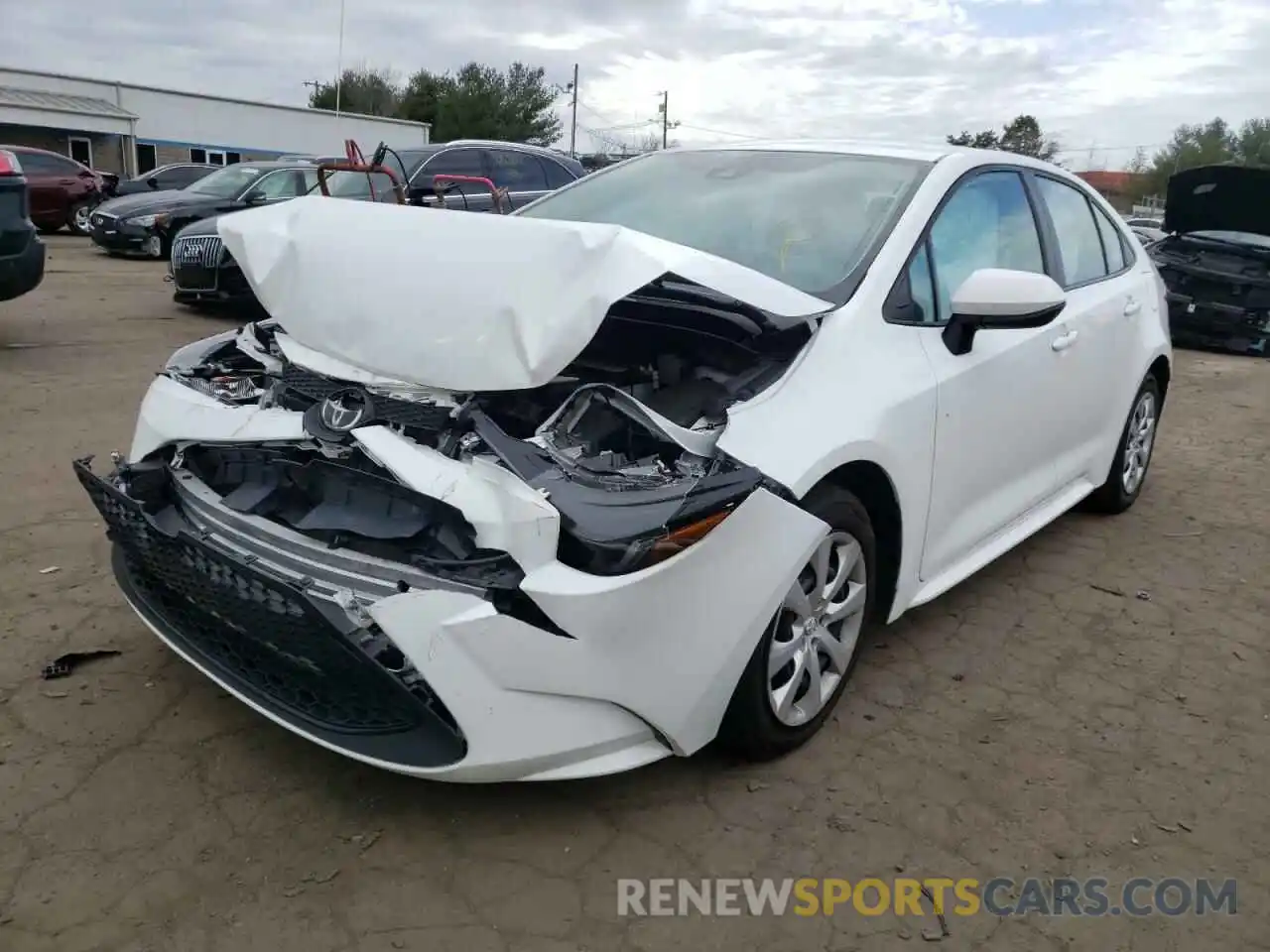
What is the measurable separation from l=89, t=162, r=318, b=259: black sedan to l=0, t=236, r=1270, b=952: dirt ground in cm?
898

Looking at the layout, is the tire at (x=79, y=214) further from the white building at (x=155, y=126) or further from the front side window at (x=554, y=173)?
the white building at (x=155, y=126)

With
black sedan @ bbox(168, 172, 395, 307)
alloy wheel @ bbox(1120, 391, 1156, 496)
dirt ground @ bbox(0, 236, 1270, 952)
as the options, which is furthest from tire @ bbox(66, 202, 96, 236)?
alloy wheel @ bbox(1120, 391, 1156, 496)

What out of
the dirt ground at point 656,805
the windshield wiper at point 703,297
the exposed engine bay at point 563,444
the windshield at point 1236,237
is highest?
the windshield at point 1236,237

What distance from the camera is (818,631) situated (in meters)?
2.75

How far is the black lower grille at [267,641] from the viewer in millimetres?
2164

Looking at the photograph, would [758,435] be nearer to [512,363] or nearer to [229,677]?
[512,363]

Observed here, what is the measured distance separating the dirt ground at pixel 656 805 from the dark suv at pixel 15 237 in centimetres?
361

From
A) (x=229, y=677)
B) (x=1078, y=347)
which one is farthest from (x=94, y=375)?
(x=1078, y=347)

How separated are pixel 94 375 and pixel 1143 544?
21.1ft

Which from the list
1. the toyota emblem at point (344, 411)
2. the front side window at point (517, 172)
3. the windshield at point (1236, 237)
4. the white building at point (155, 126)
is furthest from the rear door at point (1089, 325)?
the white building at point (155, 126)

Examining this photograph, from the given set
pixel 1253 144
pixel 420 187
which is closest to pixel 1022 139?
pixel 1253 144

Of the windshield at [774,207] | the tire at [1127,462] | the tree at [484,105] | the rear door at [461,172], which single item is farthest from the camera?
the tree at [484,105]

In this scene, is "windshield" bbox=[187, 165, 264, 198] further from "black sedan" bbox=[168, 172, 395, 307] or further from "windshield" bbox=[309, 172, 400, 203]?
"black sedan" bbox=[168, 172, 395, 307]

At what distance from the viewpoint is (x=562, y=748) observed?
2242 mm
